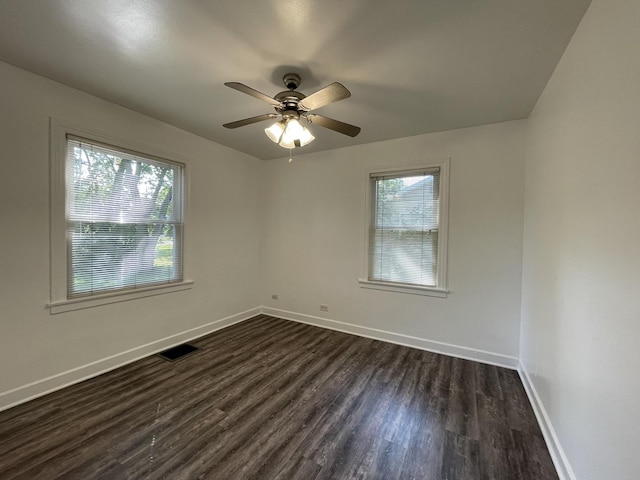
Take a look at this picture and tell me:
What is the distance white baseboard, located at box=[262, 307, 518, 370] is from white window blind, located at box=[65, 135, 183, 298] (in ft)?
6.15

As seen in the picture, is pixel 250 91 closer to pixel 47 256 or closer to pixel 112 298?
pixel 47 256

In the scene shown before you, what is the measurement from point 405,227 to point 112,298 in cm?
336

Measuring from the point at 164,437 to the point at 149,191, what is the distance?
2.39 metres

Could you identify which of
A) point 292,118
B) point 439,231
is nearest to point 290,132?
point 292,118

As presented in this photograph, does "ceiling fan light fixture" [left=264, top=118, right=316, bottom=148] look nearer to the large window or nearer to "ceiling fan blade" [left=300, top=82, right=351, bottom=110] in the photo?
"ceiling fan blade" [left=300, top=82, right=351, bottom=110]

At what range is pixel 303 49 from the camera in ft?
5.82

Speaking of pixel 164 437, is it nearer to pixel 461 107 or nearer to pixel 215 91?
pixel 215 91

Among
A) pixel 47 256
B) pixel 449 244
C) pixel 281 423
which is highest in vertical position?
pixel 449 244

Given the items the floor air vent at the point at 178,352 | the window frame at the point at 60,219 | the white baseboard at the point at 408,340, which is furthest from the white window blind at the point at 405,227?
the window frame at the point at 60,219

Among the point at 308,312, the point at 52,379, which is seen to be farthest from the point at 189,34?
the point at 308,312

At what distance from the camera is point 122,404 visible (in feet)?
6.95

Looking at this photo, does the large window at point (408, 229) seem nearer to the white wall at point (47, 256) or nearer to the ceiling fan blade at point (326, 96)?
the ceiling fan blade at point (326, 96)

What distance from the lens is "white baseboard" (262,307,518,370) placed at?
9.36 ft

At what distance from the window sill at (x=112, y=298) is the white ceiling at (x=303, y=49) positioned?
6.23 feet
